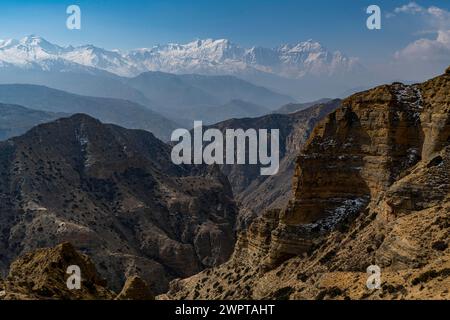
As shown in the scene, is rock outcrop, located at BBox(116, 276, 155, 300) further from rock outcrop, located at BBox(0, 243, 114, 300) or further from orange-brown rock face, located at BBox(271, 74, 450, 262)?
orange-brown rock face, located at BBox(271, 74, 450, 262)

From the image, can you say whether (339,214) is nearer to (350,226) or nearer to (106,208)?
(350,226)

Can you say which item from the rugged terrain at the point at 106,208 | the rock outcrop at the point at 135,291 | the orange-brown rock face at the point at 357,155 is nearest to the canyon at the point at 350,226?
the orange-brown rock face at the point at 357,155

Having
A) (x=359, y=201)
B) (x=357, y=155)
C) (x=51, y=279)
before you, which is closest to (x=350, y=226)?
(x=359, y=201)

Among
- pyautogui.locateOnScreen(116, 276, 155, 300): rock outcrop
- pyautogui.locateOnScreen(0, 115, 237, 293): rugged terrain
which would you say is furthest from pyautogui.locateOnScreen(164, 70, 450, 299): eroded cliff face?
pyautogui.locateOnScreen(0, 115, 237, 293): rugged terrain

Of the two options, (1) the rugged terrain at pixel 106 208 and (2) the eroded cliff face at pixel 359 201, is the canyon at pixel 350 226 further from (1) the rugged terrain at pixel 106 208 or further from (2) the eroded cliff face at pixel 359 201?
(1) the rugged terrain at pixel 106 208
